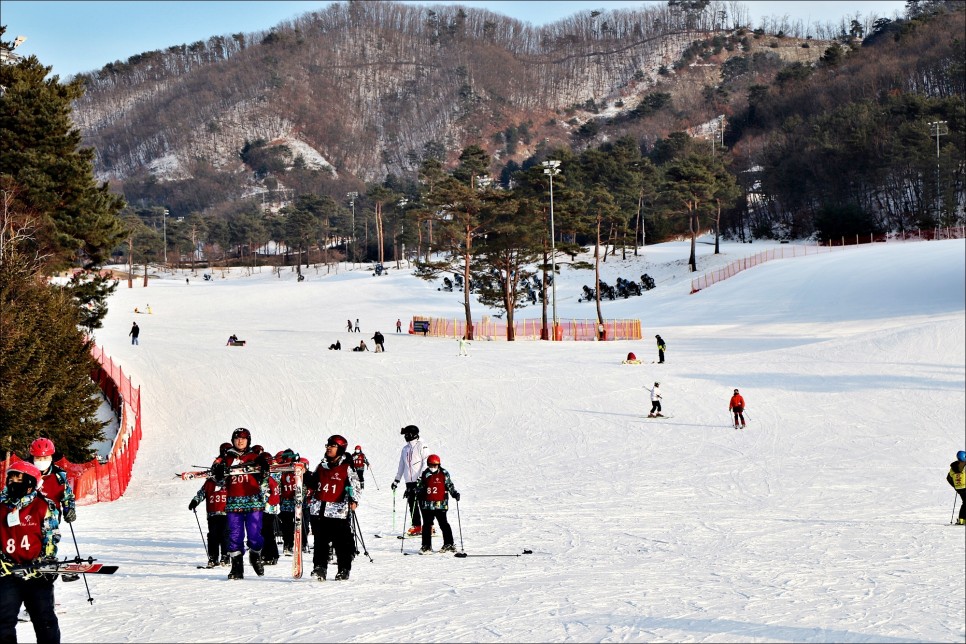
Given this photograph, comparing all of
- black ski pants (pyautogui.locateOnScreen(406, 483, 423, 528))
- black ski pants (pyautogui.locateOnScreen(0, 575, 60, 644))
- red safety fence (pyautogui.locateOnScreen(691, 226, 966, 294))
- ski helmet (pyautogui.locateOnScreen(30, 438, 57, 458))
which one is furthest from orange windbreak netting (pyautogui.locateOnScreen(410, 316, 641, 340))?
black ski pants (pyautogui.locateOnScreen(0, 575, 60, 644))

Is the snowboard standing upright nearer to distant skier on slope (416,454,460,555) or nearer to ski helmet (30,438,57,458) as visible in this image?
distant skier on slope (416,454,460,555)

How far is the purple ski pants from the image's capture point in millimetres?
9445

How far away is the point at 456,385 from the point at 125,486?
1291 centimetres

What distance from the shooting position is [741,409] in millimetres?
23938

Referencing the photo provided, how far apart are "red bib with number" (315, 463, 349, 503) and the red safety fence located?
51.9m

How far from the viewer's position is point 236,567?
30.9 ft

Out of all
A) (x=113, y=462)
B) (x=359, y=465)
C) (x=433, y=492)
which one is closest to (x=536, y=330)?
(x=113, y=462)

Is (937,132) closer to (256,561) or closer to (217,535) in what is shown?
(217,535)

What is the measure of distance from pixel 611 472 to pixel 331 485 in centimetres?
1126

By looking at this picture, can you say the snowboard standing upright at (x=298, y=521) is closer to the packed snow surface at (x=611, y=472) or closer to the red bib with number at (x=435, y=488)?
the packed snow surface at (x=611, y=472)

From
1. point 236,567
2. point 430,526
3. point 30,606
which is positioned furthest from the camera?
point 430,526

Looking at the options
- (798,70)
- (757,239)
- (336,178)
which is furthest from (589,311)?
(336,178)

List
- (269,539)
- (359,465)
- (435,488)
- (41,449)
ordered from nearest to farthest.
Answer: (41,449) < (269,539) < (359,465) < (435,488)

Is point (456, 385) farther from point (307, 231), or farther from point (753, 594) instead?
point (307, 231)
